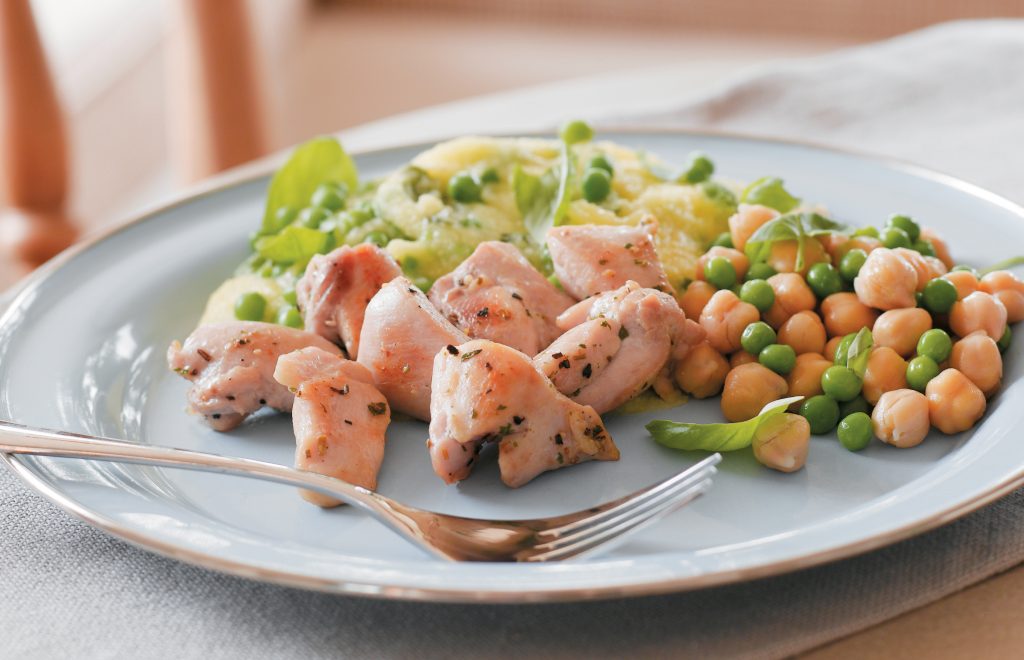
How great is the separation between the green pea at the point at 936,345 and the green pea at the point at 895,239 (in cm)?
41

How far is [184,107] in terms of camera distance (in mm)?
5887

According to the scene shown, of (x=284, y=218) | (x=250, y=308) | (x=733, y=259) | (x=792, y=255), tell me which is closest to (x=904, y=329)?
(x=792, y=255)

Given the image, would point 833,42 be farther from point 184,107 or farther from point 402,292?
point 402,292

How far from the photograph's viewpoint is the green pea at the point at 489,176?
137 inches

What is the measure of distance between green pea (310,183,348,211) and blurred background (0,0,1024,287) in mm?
1977

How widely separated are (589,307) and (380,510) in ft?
3.00

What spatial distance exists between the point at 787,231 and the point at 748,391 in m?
0.58

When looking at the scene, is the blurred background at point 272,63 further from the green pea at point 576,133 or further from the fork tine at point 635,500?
the fork tine at point 635,500

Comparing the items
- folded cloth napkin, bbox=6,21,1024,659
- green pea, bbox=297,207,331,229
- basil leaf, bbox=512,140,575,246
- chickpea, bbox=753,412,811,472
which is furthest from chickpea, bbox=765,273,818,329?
green pea, bbox=297,207,331,229

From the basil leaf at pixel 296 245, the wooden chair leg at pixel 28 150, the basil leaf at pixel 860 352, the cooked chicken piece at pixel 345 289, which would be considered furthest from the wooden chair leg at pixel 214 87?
the basil leaf at pixel 860 352

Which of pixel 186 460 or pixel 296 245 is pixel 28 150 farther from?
pixel 186 460

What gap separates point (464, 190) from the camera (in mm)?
3404

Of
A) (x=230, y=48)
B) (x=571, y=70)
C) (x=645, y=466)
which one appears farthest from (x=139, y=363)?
(x=571, y=70)

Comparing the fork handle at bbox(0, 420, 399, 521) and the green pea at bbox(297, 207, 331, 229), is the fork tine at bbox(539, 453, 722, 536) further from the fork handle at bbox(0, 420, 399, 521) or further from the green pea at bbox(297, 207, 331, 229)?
the green pea at bbox(297, 207, 331, 229)
